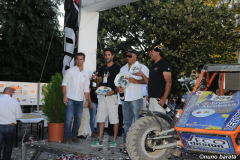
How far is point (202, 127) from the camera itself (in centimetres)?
342

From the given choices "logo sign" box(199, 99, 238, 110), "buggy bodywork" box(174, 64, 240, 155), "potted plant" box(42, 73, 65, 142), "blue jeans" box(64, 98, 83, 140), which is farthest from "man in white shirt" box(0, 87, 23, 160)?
"logo sign" box(199, 99, 238, 110)

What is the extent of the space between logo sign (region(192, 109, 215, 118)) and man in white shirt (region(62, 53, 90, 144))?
293cm

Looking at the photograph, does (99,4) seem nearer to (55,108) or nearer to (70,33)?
(70,33)

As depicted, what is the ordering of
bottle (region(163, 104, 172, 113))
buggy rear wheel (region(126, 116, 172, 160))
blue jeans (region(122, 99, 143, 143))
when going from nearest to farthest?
buggy rear wheel (region(126, 116, 172, 160)), bottle (region(163, 104, 172, 113)), blue jeans (region(122, 99, 143, 143))

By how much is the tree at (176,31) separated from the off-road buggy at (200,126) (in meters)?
12.1

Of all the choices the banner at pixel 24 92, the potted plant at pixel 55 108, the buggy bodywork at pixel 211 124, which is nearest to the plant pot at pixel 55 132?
the potted plant at pixel 55 108

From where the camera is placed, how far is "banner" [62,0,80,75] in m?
7.14

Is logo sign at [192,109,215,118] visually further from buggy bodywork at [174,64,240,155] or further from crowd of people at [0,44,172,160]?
crowd of people at [0,44,172,160]

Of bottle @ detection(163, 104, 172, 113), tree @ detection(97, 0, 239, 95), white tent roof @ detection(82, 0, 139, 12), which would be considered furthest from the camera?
tree @ detection(97, 0, 239, 95)

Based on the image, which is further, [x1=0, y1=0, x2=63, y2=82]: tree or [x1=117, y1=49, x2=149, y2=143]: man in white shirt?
[x1=0, y1=0, x2=63, y2=82]: tree

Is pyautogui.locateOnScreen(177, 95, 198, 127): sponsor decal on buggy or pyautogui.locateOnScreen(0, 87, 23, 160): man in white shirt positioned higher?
pyautogui.locateOnScreen(177, 95, 198, 127): sponsor decal on buggy

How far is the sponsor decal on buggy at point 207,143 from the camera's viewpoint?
3293 mm

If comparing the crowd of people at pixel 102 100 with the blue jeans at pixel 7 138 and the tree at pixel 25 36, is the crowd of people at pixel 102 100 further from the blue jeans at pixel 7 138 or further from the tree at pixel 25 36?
the tree at pixel 25 36

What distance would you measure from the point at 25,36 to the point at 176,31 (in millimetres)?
12967
